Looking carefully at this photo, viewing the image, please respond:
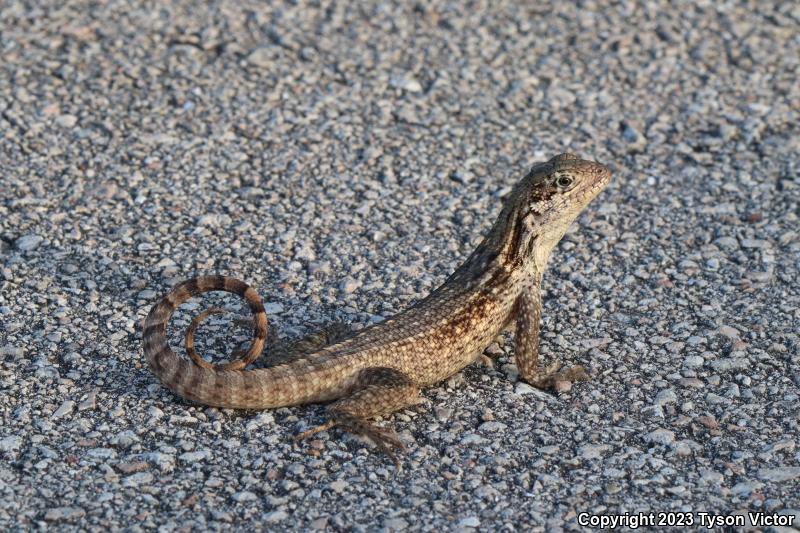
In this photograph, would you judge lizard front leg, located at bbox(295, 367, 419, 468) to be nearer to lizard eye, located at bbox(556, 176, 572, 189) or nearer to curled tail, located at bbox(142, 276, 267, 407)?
curled tail, located at bbox(142, 276, 267, 407)

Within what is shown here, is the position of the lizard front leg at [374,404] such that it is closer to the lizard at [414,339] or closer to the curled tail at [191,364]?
the lizard at [414,339]

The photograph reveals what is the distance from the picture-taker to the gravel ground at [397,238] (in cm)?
505

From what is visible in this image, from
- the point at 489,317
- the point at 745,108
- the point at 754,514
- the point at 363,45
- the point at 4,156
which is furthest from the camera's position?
the point at 363,45

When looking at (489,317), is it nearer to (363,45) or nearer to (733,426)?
(733,426)

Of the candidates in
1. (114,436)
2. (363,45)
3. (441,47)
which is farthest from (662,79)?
(114,436)

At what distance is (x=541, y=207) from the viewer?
19.8 ft

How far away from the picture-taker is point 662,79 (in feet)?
29.8

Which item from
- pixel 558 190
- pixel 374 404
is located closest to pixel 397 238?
pixel 558 190

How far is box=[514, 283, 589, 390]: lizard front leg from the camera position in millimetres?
5871

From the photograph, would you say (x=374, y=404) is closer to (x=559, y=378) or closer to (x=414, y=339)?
(x=414, y=339)

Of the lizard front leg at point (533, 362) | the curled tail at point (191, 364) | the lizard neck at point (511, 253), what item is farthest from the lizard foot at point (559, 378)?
the curled tail at point (191, 364)

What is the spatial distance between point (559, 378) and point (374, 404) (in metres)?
1.07

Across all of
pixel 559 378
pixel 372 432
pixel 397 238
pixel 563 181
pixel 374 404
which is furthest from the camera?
pixel 397 238

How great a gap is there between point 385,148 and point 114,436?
11.7ft
